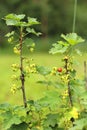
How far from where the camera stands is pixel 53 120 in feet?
9.84

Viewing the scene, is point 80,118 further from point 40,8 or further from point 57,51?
point 40,8

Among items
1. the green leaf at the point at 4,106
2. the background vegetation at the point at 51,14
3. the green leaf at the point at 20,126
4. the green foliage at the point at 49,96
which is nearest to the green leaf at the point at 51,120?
the green foliage at the point at 49,96

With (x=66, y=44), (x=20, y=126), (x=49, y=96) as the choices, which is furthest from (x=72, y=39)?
(x=20, y=126)

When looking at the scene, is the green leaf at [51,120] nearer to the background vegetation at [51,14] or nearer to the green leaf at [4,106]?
the green leaf at [4,106]

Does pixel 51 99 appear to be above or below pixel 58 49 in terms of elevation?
below

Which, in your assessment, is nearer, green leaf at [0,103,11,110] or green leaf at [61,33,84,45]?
green leaf at [61,33,84,45]

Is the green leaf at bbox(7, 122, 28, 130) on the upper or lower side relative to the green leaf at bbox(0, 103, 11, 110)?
lower

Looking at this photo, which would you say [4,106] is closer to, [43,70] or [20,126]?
[20,126]

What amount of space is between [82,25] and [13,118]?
34261 mm

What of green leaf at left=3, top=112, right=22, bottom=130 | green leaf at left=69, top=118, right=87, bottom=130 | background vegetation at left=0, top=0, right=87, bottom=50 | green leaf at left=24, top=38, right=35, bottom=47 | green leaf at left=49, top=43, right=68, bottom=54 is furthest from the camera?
background vegetation at left=0, top=0, right=87, bottom=50

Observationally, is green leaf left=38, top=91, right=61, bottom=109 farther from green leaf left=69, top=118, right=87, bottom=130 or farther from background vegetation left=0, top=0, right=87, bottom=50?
background vegetation left=0, top=0, right=87, bottom=50

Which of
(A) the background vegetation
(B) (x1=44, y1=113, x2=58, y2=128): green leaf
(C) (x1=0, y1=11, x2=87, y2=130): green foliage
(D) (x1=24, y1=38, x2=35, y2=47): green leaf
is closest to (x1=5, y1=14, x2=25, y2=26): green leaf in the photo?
(C) (x1=0, y1=11, x2=87, y2=130): green foliage

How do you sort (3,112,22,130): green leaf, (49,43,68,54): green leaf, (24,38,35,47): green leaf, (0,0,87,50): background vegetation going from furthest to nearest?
(0,0,87,50): background vegetation
(24,38,35,47): green leaf
(3,112,22,130): green leaf
(49,43,68,54): green leaf

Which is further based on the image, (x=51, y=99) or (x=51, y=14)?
(x=51, y=14)
